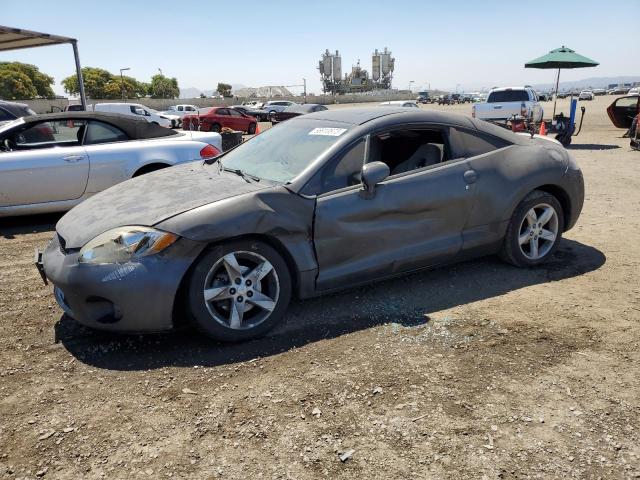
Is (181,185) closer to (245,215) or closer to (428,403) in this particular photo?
(245,215)

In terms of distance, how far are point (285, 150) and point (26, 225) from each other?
439 centimetres

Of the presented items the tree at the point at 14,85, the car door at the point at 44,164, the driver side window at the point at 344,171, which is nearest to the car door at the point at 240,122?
the car door at the point at 44,164

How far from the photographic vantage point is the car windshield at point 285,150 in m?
3.71

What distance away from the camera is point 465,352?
10.3 ft

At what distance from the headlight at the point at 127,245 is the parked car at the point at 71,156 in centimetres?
346

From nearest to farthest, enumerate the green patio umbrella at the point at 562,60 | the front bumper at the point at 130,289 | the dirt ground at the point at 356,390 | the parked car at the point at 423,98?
the dirt ground at the point at 356,390
the front bumper at the point at 130,289
the green patio umbrella at the point at 562,60
the parked car at the point at 423,98

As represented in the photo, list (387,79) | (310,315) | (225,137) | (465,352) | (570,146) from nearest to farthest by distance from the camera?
1. (465,352)
2. (310,315)
3. (225,137)
4. (570,146)
5. (387,79)

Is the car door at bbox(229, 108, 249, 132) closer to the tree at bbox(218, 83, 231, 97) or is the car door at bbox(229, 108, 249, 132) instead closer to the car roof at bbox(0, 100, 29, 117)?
the car roof at bbox(0, 100, 29, 117)

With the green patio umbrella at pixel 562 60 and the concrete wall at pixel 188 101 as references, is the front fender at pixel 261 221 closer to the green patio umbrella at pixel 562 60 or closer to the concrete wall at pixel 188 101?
the green patio umbrella at pixel 562 60

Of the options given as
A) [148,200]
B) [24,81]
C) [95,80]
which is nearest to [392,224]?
[148,200]

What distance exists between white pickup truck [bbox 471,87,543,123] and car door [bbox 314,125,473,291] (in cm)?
1323

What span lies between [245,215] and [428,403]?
1.57 metres

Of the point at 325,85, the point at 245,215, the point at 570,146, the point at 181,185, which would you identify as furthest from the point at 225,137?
the point at 325,85

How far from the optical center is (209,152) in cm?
659
